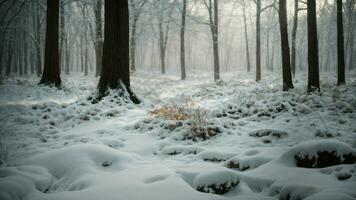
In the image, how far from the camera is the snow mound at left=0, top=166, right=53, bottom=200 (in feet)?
9.80

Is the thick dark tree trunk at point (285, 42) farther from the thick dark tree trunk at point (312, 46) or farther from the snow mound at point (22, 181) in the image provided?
the snow mound at point (22, 181)

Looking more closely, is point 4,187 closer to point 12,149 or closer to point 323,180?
point 12,149

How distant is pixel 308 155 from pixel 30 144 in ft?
16.6

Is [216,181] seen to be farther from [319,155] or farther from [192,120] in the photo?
[192,120]

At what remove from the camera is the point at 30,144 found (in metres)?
5.41

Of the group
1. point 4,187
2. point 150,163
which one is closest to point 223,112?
point 150,163

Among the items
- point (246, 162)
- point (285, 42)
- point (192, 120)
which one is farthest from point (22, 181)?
point (285, 42)

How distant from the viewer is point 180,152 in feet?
17.1

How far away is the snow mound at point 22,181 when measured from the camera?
2.99 meters

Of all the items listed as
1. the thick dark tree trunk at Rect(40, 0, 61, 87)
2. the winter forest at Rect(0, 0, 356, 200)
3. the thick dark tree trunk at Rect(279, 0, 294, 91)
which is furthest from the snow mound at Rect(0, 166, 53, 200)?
the thick dark tree trunk at Rect(279, 0, 294, 91)

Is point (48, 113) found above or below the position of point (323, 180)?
above

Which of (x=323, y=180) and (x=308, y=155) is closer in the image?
(x=323, y=180)

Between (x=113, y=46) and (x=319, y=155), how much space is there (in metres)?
7.72

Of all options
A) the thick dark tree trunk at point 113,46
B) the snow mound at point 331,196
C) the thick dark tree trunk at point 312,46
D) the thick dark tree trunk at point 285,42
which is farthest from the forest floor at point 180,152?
the thick dark tree trunk at point 285,42
